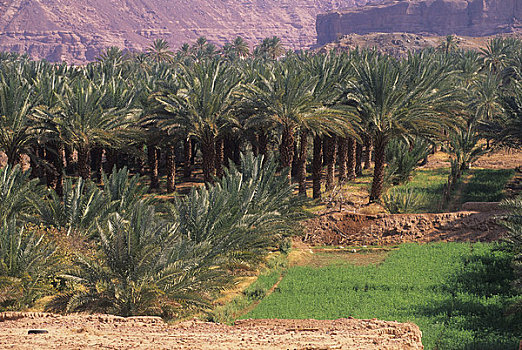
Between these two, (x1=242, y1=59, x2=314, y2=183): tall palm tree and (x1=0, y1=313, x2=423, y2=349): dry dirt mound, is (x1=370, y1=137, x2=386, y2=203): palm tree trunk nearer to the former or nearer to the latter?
(x1=242, y1=59, x2=314, y2=183): tall palm tree

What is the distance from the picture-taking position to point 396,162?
95.5ft

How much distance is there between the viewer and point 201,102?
22750 millimetres

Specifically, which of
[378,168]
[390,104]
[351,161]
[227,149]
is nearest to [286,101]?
[390,104]

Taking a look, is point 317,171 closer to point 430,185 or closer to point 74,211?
point 430,185

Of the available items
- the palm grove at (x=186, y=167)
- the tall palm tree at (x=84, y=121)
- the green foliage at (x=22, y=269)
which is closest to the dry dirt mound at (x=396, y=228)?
the palm grove at (x=186, y=167)

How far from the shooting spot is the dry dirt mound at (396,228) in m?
18.8

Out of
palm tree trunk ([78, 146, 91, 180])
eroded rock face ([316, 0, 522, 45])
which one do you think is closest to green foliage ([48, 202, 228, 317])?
palm tree trunk ([78, 146, 91, 180])

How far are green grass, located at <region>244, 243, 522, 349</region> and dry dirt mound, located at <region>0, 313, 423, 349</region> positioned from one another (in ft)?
3.94

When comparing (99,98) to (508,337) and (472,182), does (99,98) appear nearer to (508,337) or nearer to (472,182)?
(508,337)

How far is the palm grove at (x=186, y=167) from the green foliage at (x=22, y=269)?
0.04 m

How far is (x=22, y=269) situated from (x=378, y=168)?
52.1 feet

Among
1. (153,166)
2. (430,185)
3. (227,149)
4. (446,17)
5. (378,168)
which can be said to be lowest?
(430,185)

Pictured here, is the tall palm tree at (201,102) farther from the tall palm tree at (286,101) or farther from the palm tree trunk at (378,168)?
the palm tree trunk at (378,168)

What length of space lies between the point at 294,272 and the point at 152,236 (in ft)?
16.7
